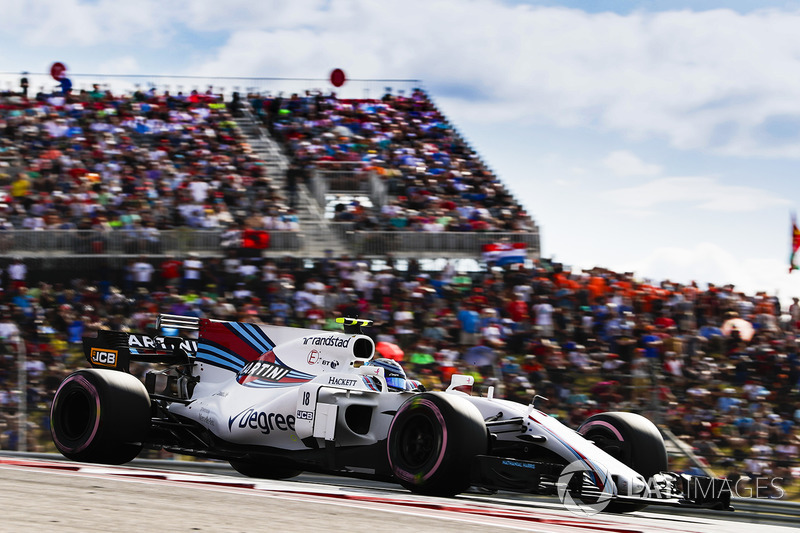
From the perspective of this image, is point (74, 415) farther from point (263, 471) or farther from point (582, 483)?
point (582, 483)

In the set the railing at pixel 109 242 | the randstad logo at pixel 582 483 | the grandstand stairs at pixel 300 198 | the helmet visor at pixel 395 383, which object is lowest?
the randstad logo at pixel 582 483

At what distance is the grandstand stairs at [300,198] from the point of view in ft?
57.4

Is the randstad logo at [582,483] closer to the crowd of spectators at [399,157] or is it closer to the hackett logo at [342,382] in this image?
the hackett logo at [342,382]

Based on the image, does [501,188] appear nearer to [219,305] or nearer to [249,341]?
[219,305]

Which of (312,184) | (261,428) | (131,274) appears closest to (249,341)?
(261,428)

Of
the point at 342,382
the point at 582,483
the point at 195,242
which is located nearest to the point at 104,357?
the point at 342,382

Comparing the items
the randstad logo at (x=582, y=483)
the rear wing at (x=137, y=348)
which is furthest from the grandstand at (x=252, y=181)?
the randstad logo at (x=582, y=483)

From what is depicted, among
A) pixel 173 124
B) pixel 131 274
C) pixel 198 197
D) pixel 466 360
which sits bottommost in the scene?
pixel 466 360

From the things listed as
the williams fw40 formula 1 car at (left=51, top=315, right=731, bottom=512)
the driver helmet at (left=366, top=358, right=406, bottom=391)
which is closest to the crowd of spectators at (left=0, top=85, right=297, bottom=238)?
the williams fw40 formula 1 car at (left=51, top=315, right=731, bottom=512)

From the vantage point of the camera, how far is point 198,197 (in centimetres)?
1830

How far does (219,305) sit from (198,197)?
11.2 ft

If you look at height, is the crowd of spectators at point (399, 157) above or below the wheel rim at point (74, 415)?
above

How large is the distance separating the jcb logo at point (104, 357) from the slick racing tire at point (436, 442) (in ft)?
12.2

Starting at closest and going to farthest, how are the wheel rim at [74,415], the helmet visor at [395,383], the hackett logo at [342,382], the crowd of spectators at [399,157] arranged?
the hackett logo at [342,382] → the helmet visor at [395,383] → the wheel rim at [74,415] → the crowd of spectators at [399,157]
